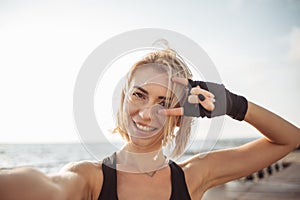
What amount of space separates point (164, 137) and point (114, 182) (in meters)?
0.24

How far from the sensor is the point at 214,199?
19.5 ft

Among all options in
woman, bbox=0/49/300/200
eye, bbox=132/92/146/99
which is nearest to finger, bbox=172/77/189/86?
woman, bbox=0/49/300/200

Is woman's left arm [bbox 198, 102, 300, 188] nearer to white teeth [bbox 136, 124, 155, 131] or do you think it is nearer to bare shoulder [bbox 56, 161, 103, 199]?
white teeth [bbox 136, 124, 155, 131]

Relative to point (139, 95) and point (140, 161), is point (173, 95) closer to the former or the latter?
point (139, 95)

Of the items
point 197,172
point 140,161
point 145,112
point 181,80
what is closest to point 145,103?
point 145,112

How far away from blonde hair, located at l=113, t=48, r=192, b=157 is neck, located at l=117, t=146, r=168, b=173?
0.06m

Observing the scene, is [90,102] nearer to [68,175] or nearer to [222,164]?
[68,175]

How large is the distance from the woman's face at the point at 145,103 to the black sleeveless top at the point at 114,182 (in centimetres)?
12

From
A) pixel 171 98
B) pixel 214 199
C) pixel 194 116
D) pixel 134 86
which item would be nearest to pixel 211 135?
pixel 194 116

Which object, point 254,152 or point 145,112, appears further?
point 254,152

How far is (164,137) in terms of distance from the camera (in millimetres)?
1376

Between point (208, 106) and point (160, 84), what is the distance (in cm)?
18

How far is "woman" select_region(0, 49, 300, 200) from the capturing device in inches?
49.5

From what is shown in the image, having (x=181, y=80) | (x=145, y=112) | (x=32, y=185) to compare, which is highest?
(x=181, y=80)
